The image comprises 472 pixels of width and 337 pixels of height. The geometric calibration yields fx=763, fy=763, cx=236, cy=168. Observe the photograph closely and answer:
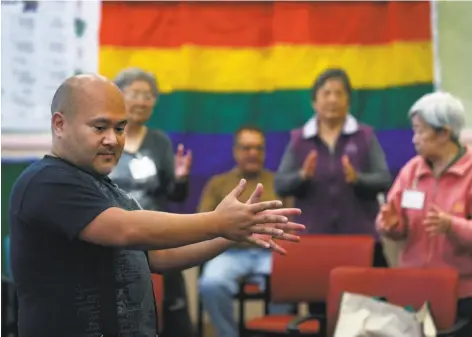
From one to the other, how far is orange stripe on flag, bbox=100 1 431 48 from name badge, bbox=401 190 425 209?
1221mm

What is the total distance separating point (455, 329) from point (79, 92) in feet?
6.40

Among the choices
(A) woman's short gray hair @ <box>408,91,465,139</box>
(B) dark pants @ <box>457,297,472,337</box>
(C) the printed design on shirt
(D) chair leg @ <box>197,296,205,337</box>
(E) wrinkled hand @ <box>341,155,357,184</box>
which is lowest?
(D) chair leg @ <box>197,296,205,337</box>

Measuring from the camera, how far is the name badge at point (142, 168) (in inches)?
138

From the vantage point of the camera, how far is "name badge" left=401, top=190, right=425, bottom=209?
336 cm

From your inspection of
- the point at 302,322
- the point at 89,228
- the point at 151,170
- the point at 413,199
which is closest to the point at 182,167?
the point at 151,170

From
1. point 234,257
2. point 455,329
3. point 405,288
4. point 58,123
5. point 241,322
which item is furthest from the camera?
point 234,257

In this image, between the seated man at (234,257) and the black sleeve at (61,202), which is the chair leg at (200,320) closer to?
the seated man at (234,257)

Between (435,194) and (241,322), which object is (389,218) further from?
(241,322)

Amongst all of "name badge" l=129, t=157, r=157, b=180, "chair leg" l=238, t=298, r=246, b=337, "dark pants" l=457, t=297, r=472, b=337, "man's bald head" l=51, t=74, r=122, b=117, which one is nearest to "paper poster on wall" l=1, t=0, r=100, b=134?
"name badge" l=129, t=157, r=157, b=180

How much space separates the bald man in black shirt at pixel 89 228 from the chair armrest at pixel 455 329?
1.52m

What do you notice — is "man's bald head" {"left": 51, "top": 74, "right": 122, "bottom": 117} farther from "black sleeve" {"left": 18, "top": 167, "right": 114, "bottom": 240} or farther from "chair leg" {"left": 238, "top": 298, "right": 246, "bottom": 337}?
"chair leg" {"left": 238, "top": 298, "right": 246, "bottom": 337}

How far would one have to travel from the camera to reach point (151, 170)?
356 centimetres

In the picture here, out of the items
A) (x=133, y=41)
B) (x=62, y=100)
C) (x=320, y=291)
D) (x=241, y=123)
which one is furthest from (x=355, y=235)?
(x=62, y=100)

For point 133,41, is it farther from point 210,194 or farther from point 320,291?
point 320,291
